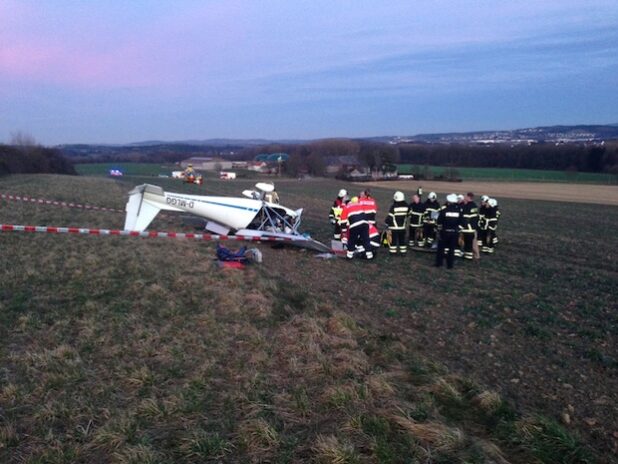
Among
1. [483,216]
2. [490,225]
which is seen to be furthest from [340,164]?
[490,225]

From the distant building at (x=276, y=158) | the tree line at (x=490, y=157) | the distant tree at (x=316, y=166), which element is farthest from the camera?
the distant building at (x=276, y=158)

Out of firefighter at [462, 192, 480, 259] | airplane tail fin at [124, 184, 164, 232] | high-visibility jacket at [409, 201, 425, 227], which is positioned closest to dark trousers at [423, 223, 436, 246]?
high-visibility jacket at [409, 201, 425, 227]

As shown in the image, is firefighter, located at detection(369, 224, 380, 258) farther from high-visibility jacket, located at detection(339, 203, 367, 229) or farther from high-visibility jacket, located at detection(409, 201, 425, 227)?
high-visibility jacket, located at detection(409, 201, 425, 227)

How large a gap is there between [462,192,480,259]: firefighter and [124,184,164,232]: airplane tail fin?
804cm

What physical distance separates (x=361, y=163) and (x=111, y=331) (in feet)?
256

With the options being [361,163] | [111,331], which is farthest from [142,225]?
[361,163]

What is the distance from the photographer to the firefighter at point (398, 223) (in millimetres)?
13219

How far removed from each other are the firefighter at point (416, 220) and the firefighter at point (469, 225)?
1.28 m

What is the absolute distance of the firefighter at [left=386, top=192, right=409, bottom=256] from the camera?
520 inches

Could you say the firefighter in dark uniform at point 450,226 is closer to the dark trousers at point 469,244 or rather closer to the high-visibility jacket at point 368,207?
the dark trousers at point 469,244

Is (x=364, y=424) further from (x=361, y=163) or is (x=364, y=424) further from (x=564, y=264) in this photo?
(x=361, y=163)

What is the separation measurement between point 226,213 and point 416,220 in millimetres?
5372

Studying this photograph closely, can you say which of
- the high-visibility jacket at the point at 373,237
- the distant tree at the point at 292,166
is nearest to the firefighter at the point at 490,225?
the high-visibility jacket at the point at 373,237

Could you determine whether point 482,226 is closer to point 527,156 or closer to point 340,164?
point 340,164
